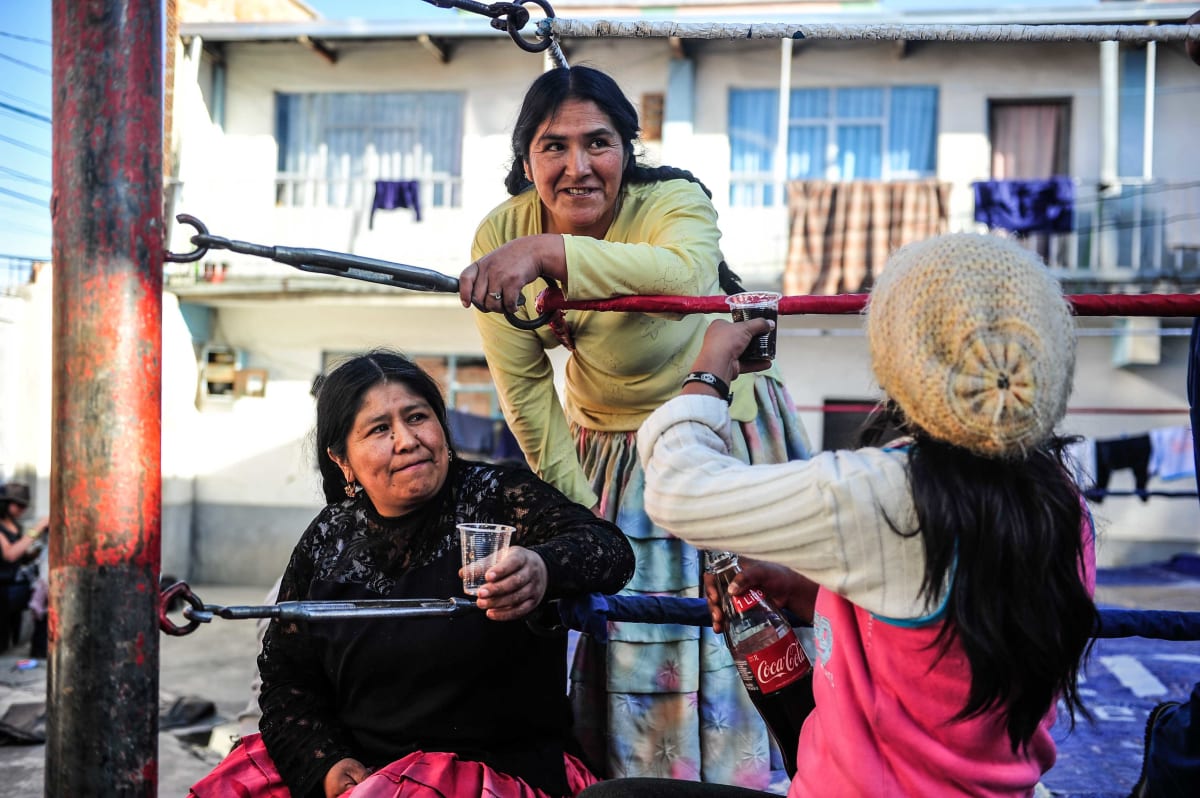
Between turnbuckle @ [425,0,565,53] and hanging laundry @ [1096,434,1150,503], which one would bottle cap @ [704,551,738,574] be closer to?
turnbuckle @ [425,0,565,53]

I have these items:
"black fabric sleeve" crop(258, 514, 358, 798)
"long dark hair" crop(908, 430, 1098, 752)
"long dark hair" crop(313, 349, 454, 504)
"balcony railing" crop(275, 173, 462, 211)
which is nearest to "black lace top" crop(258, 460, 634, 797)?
"black fabric sleeve" crop(258, 514, 358, 798)

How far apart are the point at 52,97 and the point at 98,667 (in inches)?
27.9

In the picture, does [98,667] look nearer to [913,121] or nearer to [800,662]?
[800,662]

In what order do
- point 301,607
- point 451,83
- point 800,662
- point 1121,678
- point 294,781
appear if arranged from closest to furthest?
point 301,607, point 800,662, point 294,781, point 1121,678, point 451,83

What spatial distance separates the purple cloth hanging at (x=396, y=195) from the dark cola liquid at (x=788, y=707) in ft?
35.1

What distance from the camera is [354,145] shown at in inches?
495

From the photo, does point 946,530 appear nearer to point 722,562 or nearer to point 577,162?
point 722,562

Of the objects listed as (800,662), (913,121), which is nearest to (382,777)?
(800,662)

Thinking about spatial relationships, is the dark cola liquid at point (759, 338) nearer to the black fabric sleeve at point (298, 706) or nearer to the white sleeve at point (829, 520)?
the white sleeve at point (829, 520)

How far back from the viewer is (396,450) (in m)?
2.11

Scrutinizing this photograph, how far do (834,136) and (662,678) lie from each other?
10421mm

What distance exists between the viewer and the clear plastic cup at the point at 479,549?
5.69ft

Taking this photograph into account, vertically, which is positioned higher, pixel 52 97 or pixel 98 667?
pixel 52 97

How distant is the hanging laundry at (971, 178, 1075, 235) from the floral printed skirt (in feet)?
30.3
